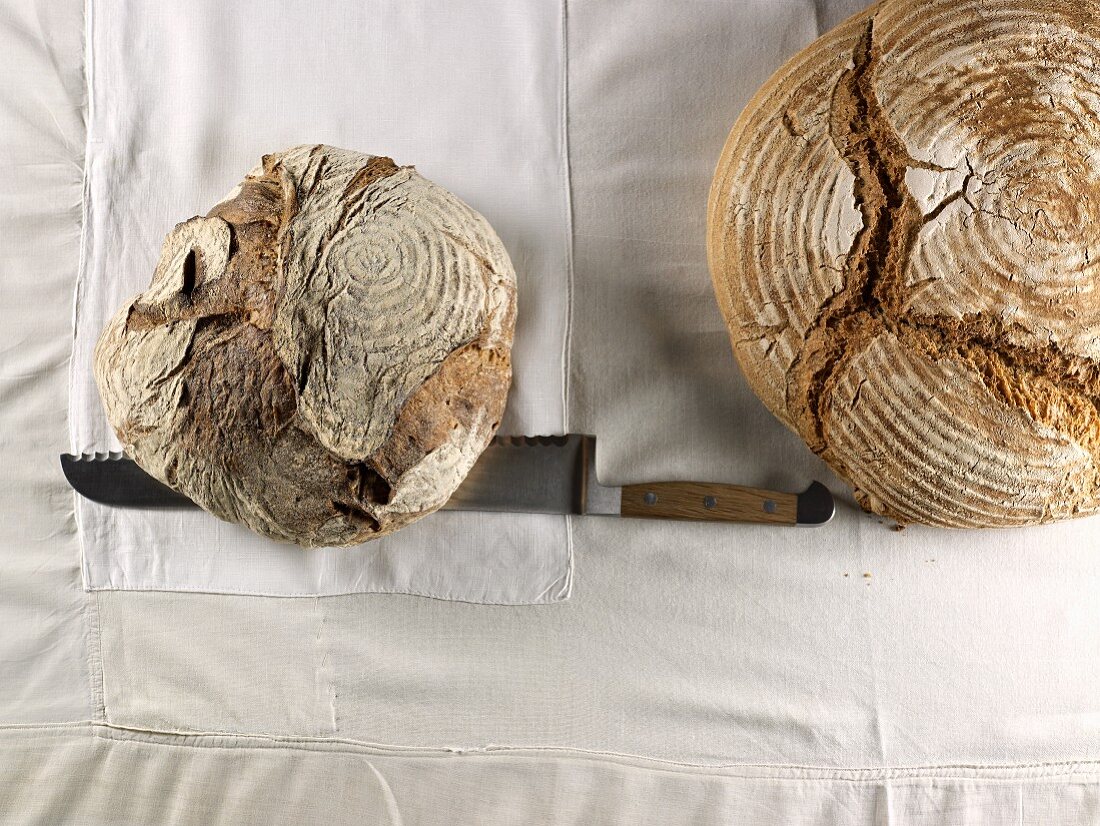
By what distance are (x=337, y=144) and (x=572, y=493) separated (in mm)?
489

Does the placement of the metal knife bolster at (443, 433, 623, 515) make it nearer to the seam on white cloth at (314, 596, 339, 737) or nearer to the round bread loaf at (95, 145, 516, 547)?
the round bread loaf at (95, 145, 516, 547)

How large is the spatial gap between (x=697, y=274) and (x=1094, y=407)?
42cm

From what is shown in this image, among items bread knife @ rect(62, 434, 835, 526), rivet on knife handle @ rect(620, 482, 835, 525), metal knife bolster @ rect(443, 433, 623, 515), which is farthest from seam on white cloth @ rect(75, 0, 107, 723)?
rivet on knife handle @ rect(620, 482, 835, 525)

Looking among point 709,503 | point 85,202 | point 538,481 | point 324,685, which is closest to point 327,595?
point 324,685

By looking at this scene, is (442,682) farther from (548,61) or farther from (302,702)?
(548,61)

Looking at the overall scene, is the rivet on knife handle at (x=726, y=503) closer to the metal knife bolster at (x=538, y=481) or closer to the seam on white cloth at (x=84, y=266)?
the metal knife bolster at (x=538, y=481)

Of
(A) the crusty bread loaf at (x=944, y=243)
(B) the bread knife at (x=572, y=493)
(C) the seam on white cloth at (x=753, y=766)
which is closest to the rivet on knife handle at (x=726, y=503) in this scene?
(B) the bread knife at (x=572, y=493)

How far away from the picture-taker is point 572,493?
0.94m

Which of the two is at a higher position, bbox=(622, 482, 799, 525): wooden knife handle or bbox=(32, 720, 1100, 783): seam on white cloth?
bbox=(622, 482, 799, 525): wooden knife handle

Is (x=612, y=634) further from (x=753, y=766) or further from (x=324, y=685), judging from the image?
(x=324, y=685)

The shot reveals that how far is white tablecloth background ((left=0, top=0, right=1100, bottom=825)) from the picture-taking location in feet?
3.21

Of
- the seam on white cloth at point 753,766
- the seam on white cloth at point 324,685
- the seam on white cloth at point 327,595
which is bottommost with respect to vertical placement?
the seam on white cloth at point 753,766

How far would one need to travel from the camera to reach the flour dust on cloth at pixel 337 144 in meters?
0.98

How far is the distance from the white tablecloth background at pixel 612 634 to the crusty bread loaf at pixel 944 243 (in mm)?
252
